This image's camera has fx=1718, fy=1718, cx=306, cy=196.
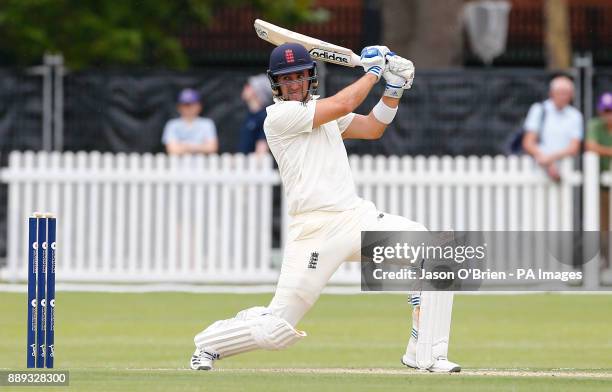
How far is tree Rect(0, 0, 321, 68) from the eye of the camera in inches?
923

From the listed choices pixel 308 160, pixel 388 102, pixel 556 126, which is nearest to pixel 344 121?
pixel 388 102

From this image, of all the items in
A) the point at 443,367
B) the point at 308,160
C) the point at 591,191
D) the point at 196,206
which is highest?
the point at 308,160

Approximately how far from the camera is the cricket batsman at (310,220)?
968 cm

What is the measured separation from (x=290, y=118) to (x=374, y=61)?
0.63 m

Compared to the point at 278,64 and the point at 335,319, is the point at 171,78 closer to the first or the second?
the point at 335,319

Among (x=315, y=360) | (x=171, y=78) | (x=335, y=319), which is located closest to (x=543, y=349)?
(x=315, y=360)

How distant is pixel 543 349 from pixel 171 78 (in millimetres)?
8512

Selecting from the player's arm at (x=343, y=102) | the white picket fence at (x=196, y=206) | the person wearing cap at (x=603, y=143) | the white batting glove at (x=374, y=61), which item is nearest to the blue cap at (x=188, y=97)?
the white picket fence at (x=196, y=206)

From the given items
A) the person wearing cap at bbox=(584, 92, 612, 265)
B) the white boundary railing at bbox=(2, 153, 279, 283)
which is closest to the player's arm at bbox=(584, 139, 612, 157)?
the person wearing cap at bbox=(584, 92, 612, 265)

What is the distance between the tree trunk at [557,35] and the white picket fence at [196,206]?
8.93 m

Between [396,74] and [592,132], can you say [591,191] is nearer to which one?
[592,132]

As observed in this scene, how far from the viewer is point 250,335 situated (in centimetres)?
971

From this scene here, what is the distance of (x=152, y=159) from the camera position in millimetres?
17406

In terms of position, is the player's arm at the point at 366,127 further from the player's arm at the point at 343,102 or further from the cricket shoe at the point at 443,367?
the cricket shoe at the point at 443,367
